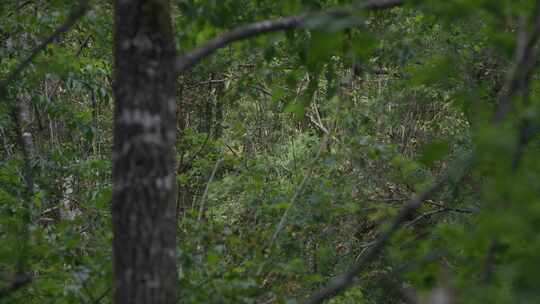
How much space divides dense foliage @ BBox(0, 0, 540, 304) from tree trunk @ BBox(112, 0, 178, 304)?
0.36m

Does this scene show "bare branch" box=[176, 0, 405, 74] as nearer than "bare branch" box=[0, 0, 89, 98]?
No

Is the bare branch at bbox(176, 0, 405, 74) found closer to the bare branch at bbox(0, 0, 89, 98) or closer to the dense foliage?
the dense foliage

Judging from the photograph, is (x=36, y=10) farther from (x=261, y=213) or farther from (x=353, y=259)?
(x=353, y=259)

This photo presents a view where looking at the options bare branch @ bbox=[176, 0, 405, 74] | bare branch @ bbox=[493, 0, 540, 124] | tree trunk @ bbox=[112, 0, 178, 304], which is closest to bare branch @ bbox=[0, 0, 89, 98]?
tree trunk @ bbox=[112, 0, 178, 304]

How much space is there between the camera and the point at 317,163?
5395 millimetres

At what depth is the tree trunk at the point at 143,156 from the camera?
1.94 meters

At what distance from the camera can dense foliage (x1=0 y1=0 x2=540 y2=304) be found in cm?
167

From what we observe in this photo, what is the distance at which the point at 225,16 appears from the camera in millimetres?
2584

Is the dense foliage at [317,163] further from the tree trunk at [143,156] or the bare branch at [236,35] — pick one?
the tree trunk at [143,156]

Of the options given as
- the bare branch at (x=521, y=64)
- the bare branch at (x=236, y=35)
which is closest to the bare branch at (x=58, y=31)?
the bare branch at (x=236, y=35)

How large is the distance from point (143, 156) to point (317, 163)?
3.55m

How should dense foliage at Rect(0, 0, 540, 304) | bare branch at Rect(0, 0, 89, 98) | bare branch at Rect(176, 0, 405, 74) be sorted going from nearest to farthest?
dense foliage at Rect(0, 0, 540, 304), bare branch at Rect(0, 0, 89, 98), bare branch at Rect(176, 0, 405, 74)

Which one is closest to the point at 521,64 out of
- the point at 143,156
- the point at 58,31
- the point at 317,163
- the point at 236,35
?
the point at 236,35

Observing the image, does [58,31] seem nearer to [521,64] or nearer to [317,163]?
[521,64]
